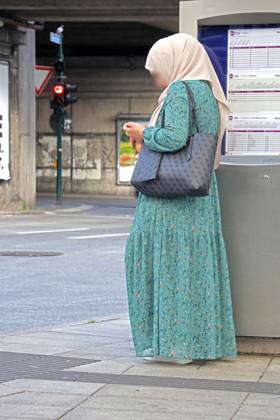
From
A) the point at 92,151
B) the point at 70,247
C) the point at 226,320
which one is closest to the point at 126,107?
the point at 92,151

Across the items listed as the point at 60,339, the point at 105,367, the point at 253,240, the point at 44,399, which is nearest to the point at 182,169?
the point at 253,240

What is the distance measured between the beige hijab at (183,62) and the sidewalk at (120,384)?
1201 millimetres

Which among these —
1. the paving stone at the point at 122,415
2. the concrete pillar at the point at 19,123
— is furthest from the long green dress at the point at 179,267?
the concrete pillar at the point at 19,123

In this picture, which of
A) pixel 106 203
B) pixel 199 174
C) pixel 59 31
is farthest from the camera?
pixel 106 203

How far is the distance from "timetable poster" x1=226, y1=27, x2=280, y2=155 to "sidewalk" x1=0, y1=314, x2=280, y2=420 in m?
1.24

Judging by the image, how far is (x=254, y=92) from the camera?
679 cm

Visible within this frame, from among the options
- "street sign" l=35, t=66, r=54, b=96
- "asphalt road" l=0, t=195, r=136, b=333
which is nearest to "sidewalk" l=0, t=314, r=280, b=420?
"asphalt road" l=0, t=195, r=136, b=333

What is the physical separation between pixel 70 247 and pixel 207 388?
1100cm

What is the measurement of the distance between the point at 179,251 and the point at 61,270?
23.3ft

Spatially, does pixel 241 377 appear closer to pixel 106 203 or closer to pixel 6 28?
pixel 6 28

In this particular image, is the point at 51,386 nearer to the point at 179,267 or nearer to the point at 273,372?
the point at 179,267

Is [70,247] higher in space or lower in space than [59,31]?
lower

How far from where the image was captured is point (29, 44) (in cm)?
2709

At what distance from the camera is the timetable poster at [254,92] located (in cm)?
679
